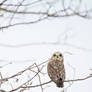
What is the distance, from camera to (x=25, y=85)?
281 centimetres

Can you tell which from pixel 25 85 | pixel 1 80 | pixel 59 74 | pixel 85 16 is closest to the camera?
pixel 1 80

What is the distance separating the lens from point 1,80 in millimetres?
2623

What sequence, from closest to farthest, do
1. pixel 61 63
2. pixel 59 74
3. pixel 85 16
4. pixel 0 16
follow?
pixel 0 16 → pixel 85 16 → pixel 59 74 → pixel 61 63

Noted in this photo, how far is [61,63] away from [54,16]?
1600mm

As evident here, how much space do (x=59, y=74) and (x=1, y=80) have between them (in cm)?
201

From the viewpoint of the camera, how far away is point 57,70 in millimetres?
4562

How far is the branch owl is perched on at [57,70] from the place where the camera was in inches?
170

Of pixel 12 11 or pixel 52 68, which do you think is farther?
pixel 52 68

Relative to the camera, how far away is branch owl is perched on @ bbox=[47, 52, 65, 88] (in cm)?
433

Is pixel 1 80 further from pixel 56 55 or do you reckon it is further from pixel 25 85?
pixel 56 55

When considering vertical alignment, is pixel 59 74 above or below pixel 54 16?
below

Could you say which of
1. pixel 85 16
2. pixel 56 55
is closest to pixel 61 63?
pixel 56 55

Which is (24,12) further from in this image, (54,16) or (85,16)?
(85,16)

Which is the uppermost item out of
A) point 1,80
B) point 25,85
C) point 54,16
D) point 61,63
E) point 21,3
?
point 21,3
